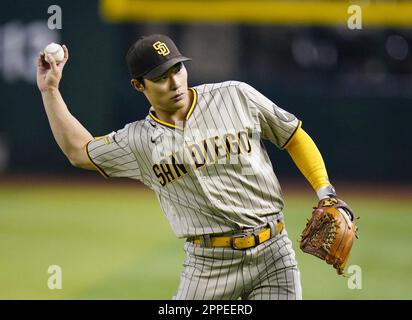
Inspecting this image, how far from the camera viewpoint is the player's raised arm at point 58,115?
14.5ft

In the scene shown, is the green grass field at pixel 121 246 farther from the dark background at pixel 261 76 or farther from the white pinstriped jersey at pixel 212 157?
the white pinstriped jersey at pixel 212 157

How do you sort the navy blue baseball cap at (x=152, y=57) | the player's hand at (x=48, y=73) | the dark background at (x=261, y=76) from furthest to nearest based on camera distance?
1. the dark background at (x=261, y=76)
2. the player's hand at (x=48, y=73)
3. the navy blue baseball cap at (x=152, y=57)

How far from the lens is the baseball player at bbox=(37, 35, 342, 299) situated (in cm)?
430

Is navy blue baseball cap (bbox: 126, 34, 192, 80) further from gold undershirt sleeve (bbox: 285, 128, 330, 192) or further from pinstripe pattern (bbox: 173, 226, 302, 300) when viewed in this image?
pinstripe pattern (bbox: 173, 226, 302, 300)

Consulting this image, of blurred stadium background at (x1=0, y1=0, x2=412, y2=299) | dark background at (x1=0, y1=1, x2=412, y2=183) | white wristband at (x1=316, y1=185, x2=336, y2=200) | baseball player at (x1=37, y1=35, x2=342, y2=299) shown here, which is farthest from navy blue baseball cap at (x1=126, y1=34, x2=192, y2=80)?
dark background at (x1=0, y1=1, x2=412, y2=183)

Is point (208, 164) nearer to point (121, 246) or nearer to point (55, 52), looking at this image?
point (55, 52)

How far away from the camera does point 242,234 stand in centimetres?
432

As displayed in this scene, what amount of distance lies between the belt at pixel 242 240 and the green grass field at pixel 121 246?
10.4 ft

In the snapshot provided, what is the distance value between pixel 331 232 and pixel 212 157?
29.0 inches

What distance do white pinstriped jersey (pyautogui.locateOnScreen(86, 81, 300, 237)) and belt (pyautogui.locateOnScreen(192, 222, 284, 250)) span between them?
5cm

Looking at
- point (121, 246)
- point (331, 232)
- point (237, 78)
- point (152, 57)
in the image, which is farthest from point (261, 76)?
point (152, 57)

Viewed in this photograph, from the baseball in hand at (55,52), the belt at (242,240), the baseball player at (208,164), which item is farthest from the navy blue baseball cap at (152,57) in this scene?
the belt at (242,240)
